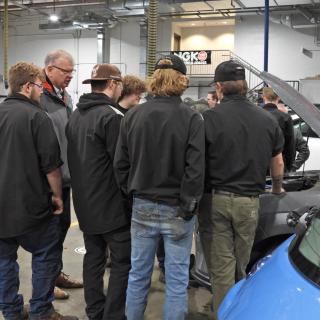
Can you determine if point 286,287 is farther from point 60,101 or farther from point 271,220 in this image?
point 60,101

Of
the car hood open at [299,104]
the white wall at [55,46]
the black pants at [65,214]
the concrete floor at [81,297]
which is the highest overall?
the white wall at [55,46]

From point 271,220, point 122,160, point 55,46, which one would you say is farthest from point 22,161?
point 55,46

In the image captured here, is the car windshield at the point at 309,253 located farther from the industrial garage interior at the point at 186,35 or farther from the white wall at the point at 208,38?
the white wall at the point at 208,38

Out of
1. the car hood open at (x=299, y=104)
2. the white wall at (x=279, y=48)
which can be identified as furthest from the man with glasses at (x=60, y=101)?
the white wall at (x=279, y=48)

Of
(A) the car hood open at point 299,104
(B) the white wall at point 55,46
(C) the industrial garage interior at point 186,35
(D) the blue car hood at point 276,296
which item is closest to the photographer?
(D) the blue car hood at point 276,296

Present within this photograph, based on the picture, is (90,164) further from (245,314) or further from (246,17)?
(246,17)

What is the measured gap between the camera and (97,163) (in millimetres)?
2768

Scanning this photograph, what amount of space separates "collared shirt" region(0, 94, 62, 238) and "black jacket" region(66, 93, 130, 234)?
17 centimetres

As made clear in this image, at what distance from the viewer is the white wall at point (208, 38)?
2327 centimetres

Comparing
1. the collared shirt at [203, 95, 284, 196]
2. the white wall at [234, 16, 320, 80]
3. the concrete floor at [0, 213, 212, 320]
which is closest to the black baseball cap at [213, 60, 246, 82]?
the collared shirt at [203, 95, 284, 196]

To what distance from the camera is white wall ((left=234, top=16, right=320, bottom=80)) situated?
18531 millimetres

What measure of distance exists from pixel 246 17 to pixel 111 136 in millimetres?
18329

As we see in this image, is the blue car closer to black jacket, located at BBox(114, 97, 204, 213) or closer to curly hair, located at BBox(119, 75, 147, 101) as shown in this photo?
black jacket, located at BBox(114, 97, 204, 213)

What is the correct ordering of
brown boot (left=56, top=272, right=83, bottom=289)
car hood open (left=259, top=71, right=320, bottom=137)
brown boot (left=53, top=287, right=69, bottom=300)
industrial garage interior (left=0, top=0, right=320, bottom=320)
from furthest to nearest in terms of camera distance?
industrial garage interior (left=0, top=0, right=320, bottom=320) → brown boot (left=56, top=272, right=83, bottom=289) → brown boot (left=53, top=287, right=69, bottom=300) → car hood open (left=259, top=71, right=320, bottom=137)
